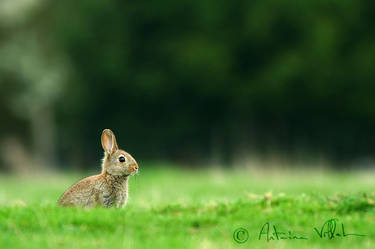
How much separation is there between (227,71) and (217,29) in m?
2.48

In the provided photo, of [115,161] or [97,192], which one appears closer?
[97,192]

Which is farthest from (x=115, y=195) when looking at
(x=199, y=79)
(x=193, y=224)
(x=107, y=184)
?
(x=199, y=79)

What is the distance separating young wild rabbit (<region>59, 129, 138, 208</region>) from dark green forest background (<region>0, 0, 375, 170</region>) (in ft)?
85.1

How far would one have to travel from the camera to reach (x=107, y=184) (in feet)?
36.6

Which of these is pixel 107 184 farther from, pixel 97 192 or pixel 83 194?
pixel 83 194

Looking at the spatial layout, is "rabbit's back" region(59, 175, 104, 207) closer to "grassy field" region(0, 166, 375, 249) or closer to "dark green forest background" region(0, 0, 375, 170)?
"grassy field" region(0, 166, 375, 249)

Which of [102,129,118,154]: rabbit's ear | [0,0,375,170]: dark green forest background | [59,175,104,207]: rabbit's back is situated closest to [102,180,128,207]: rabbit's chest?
[59,175,104,207]: rabbit's back

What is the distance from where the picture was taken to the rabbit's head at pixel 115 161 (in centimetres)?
1130

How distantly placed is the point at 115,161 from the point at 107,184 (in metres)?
0.43

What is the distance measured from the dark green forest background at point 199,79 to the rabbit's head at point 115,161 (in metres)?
25.9

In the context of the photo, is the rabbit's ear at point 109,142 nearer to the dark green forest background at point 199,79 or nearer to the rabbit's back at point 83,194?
the rabbit's back at point 83,194

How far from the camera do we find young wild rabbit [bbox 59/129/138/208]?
10.9m

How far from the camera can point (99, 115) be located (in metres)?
43.2

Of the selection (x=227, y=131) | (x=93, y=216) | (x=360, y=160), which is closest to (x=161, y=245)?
(x=93, y=216)
